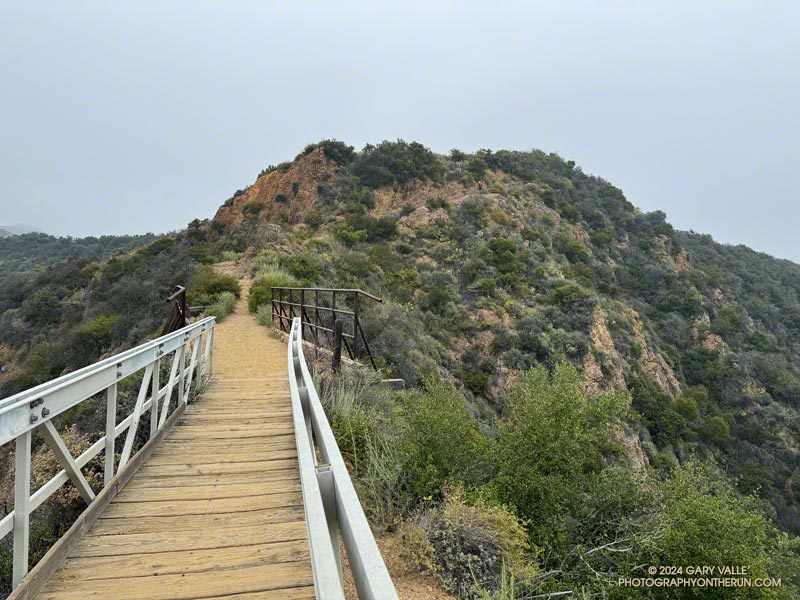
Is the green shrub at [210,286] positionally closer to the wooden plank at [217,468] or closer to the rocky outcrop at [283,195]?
the rocky outcrop at [283,195]

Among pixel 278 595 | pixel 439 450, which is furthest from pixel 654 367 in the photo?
pixel 278 595

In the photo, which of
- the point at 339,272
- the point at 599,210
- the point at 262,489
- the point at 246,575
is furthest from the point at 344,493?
the point at 599,210

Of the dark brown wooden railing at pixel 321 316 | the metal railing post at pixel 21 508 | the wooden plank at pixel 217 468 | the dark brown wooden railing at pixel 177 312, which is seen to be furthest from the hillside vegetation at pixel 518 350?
the metal railing post at pixel 21 508

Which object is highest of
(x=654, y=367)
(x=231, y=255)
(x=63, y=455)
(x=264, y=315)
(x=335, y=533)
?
(x=231, y=255)

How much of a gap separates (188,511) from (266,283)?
12.8m

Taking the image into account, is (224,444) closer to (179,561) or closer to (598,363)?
(179,561)

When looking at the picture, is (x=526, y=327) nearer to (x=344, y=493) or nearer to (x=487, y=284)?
(x=487, y=284)

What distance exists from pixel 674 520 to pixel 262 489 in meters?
3.46

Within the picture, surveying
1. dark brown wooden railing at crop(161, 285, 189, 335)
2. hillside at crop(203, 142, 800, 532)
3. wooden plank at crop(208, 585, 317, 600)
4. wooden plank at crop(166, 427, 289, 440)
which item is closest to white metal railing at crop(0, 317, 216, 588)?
wooden plank at crop(166, 427, 289, 440)

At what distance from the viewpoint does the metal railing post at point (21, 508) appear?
187 centimetres

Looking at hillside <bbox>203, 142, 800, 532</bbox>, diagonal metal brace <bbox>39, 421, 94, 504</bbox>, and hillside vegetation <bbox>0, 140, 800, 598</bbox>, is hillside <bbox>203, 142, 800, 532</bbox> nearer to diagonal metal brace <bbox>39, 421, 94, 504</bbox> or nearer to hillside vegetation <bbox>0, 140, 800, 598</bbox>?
hillside vegetation <bbox>0, 140, 800, 598</bbox>

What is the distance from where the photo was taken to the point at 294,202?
2897cm

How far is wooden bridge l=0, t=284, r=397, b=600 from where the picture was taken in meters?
1.55

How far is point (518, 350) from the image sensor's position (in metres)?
16.8
